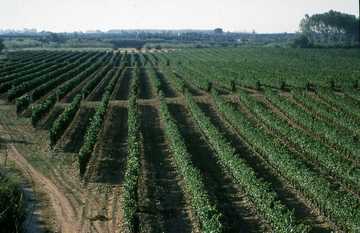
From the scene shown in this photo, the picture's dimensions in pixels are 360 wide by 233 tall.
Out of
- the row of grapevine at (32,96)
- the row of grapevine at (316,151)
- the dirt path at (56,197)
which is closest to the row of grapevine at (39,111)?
the row of grapevine at (32,96)

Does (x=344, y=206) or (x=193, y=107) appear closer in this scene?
(x=344, y=206)

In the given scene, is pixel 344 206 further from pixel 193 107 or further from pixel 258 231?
pixel 193 107

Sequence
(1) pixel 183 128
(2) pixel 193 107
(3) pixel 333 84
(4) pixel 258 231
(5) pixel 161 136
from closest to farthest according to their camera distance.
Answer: (4) pixel 258 231, (5) pixel 161 136, (1) pixel 183 128, (2) pixel 193 107, (3) pixel 333 84

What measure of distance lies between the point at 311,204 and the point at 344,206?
255 centimetres

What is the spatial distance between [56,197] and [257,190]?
10.4 m

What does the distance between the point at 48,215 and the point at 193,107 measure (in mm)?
24228

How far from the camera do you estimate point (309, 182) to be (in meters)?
25.5

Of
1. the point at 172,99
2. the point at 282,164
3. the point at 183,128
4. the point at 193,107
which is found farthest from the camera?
the point at 172,99

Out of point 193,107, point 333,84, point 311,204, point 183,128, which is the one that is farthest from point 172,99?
point 311,204

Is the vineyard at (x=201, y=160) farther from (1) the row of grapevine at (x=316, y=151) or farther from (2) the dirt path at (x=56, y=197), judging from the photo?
(2) the dirt path at (x=56, y=197)

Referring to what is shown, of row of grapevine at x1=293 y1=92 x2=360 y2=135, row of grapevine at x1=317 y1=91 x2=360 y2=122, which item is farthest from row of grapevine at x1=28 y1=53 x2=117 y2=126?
row of grapevine at x1=317 y1=91 x2=360 y2=122

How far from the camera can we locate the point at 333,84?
6097 cm

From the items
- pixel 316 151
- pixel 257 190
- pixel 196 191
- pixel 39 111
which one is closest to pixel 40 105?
pixel 39 111

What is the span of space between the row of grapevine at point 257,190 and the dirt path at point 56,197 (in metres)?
8.46
